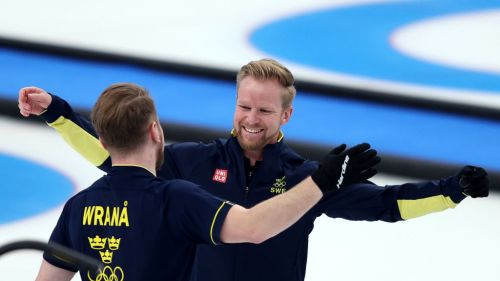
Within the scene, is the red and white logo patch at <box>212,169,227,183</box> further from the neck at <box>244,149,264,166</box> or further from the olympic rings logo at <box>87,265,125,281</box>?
the olympic rings logo at <box>87,265,125,281</box>

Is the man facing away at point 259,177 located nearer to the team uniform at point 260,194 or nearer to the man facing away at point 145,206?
the team uniform at point 260,194

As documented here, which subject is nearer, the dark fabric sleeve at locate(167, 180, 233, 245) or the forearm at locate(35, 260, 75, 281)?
the dark fabric sleeve at locate(167, 180, 233, 245)

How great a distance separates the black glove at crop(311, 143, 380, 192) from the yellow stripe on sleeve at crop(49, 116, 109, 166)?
938mm

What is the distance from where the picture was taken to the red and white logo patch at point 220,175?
11.4 feet

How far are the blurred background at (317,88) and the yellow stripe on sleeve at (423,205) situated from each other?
7.20 ft

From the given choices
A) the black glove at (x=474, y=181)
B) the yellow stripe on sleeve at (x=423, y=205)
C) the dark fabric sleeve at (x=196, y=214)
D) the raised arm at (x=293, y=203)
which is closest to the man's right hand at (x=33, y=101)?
the dark fabric sleeve at (x=196, y=214)

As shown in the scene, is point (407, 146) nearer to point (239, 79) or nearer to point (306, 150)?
point (306, 150)

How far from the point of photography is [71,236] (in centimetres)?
290

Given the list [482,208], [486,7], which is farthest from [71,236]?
[486,7]

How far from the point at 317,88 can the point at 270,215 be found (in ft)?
19.4

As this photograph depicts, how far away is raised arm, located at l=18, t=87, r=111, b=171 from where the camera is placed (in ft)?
11.0

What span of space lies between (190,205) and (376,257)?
3119 millimetres

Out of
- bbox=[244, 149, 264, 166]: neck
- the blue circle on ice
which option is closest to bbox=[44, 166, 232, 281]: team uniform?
bbox=[244, 149, 264, 166]: neck

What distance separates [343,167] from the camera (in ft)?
9.10
